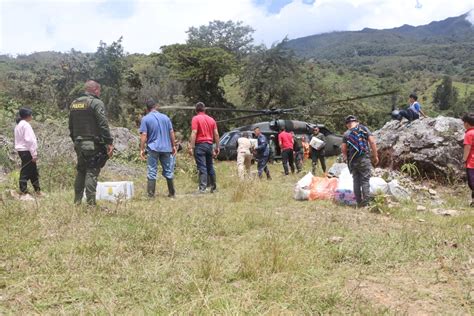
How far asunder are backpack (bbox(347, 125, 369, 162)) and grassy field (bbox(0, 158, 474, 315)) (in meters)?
1.34

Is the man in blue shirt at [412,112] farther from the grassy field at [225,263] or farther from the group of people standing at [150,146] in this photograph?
the grassy field at [225,263]

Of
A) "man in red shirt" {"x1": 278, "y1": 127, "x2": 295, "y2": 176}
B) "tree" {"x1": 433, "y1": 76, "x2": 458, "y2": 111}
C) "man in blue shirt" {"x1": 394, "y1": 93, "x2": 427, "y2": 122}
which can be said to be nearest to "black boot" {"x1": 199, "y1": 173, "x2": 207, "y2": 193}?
"man in blue shirt" {"x1": 394, "y1": 93, "x2": 427, "y2": 122}

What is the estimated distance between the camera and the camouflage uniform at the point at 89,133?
16.8 ft

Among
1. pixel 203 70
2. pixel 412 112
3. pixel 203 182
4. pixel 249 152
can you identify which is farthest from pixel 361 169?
pixel 203 70

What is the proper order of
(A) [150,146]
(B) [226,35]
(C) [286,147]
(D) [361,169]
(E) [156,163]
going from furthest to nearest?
1. (B) [226,35]
2. (C) [286,147]
3. (E) [156,163]
4. (A) [150,146]
5. (D) [361,169]

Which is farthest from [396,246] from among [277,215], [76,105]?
[76,105]

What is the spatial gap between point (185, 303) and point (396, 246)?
6.90 feet

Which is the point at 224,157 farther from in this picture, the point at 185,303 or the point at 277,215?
the point at 185,303

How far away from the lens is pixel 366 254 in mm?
3453

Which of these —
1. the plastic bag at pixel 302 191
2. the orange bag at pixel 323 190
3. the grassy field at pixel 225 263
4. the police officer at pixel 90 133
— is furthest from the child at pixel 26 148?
the orange bag at pixel 323 190

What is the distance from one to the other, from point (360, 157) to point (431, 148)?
11.7 feet

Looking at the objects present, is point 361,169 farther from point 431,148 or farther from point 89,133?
point 89,133

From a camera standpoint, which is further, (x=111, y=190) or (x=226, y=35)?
(x=226, y=35)

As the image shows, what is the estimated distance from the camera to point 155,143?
6.60 m
